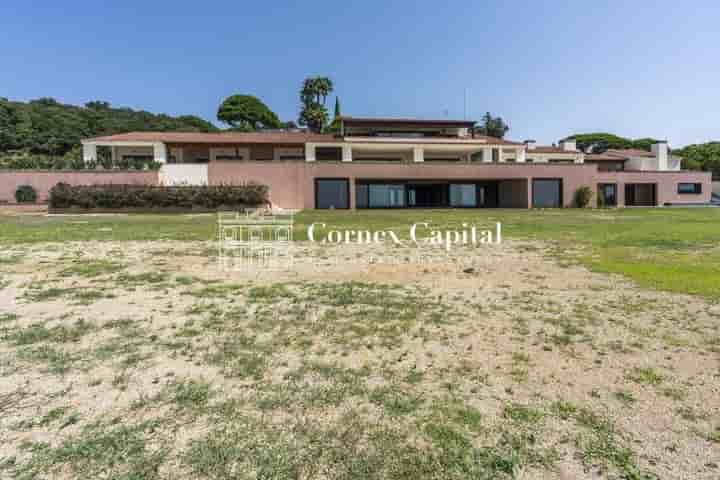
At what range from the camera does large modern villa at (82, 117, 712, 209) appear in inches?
1345

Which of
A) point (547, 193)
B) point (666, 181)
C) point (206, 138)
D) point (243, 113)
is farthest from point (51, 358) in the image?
point (243, 113)

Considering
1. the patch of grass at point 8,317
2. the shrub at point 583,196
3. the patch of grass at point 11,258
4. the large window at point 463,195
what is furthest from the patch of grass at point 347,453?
the shrub at point 583,196

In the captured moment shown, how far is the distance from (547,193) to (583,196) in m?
3.08

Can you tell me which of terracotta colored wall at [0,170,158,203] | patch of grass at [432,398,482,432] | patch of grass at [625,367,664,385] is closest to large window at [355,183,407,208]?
terracotta colored wall at [0,170,158,203]

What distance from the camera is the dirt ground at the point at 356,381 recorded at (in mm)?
2607

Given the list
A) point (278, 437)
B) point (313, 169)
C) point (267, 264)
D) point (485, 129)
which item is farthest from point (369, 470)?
point (485, 129)

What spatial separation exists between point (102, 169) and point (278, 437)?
3529 centimetres

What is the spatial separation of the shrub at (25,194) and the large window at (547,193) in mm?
40106

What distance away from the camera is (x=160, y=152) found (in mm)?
37344

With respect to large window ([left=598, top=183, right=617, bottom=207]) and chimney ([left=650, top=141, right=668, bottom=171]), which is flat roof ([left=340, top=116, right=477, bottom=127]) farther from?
chimney ([left=650, top=141, right=668, bottom=171])

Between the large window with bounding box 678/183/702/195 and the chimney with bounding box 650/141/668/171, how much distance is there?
21.2 ft

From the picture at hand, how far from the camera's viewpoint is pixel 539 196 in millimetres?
37844

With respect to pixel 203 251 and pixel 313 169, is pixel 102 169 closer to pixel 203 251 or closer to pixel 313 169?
pixel 313 169

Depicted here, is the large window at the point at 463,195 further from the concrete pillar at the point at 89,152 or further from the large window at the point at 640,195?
the concrete pillar at the point at 89,152
